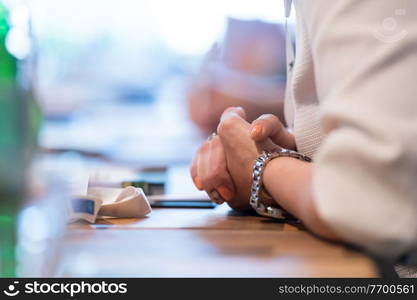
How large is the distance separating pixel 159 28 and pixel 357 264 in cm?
184

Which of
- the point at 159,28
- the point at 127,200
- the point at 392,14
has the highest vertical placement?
the point at 392,14

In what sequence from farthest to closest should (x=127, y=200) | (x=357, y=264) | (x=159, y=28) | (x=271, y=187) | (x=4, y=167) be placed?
(x=159, y=28)
(x=127, y=200)
(x=271, y=187)
(x=357, y=264)
(x=4, y=167)

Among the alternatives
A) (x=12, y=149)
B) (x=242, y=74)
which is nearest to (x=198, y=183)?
(x=12, y=149)

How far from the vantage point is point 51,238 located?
1.08 ft

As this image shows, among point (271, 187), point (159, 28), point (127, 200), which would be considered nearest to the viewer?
point (271, 187)

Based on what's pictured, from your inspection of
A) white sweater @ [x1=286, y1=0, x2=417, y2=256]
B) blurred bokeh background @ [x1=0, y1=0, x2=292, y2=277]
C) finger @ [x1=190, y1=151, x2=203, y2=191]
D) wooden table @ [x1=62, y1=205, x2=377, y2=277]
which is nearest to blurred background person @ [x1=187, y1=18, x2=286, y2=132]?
blurred bokeh background @ [x1=0, y1=0, x2=292, y2=277]

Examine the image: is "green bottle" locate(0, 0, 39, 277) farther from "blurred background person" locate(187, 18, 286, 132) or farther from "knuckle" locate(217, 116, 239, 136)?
"blurred background person" locate(187, 18, 286, 132)

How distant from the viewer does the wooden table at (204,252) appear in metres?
0.35

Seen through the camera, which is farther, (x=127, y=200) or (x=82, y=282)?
(x=127, y=200)

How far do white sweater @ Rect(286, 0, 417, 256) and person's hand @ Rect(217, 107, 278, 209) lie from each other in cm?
20

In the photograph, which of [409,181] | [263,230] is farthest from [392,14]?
[263,230]

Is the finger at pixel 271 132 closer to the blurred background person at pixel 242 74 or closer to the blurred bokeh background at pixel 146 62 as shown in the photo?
the blurred background person at pixel 242 74

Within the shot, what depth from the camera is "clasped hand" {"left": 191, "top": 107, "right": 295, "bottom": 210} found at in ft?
2.05

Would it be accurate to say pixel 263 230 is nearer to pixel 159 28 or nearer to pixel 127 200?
pixel 127 200
